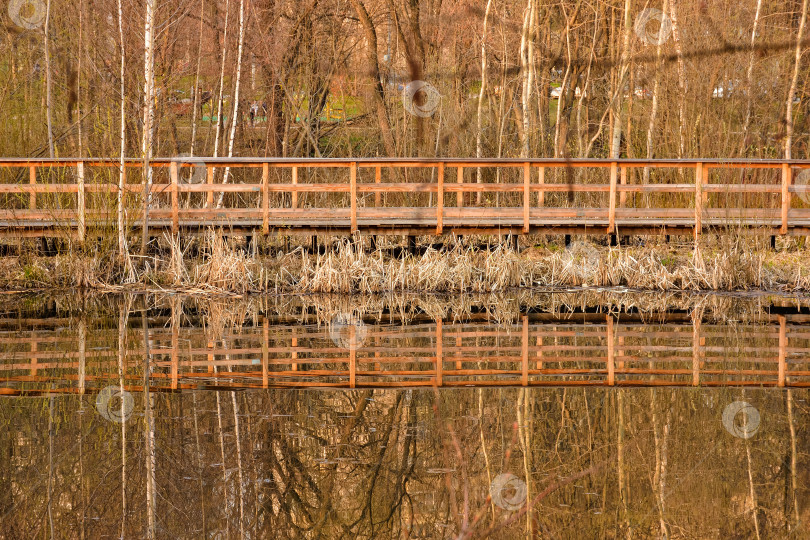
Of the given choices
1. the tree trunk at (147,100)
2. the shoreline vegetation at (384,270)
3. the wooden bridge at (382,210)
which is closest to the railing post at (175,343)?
the shoreline vegetation at (384,270)

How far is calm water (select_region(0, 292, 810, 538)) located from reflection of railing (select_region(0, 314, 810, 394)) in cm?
4

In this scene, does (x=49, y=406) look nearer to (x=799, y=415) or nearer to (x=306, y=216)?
(x=799, y=415)

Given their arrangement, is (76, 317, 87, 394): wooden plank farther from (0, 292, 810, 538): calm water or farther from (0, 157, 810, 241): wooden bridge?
(0, 157, 810, 241): wooden bridge

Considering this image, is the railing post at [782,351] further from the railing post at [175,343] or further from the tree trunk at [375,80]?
the tree trunk at [375,80]

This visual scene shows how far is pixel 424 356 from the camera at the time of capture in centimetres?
941

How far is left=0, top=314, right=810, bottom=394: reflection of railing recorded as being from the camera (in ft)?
27.0

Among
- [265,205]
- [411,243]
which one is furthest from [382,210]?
[265,205]

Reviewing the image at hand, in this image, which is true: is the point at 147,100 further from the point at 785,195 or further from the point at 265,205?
the point at 785,195

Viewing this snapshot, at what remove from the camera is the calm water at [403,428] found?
197 inches

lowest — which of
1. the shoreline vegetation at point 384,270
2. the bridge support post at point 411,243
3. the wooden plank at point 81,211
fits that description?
the shoreline vegetation at point 384,270

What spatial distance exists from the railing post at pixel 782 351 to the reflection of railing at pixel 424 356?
15 mm

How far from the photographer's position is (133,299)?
1323 cm

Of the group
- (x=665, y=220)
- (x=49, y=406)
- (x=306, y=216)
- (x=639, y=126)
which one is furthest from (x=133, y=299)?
(x=639, y=126)

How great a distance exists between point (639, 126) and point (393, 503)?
15259 mm
